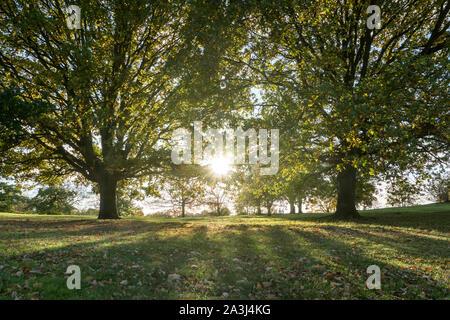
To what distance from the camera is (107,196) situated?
21.4 meters

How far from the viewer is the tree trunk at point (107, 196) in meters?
21.0

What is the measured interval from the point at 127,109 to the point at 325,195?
31667 mm

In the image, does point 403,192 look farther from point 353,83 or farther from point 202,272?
point 202,272

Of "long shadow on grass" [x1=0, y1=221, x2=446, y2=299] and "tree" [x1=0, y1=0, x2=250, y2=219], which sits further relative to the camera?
"tree" [x1=0, y1=0, x2=250, y2=219]

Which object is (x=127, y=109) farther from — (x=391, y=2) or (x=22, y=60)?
(x=391, y=2)

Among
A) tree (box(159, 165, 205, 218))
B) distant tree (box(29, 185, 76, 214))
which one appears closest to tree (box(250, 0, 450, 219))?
tree (box(159, 165, 205, 218))

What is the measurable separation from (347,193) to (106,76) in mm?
20711

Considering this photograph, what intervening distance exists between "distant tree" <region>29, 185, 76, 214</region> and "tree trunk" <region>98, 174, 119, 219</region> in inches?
1139

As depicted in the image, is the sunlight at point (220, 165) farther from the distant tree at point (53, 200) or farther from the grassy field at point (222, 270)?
the distant tree at point (53, 200)

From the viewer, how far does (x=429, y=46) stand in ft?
53.0

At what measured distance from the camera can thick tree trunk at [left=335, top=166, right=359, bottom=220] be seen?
826 inches

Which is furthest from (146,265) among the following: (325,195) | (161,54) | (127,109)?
(325,195)
